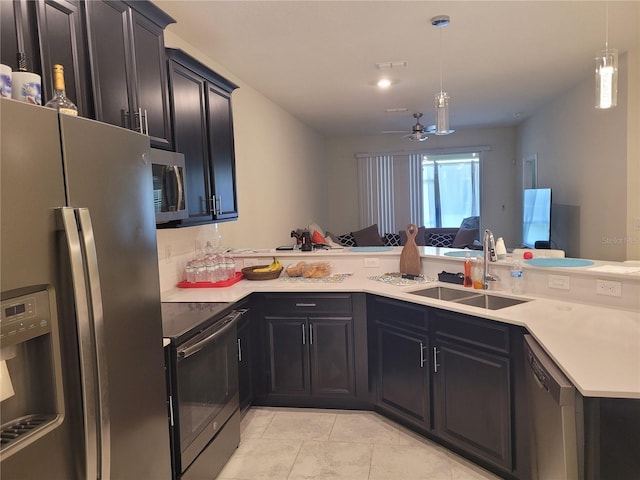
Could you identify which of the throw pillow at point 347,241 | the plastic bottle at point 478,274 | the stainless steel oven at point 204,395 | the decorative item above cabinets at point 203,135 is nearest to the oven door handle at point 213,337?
the stainless steel oven at point 204,395

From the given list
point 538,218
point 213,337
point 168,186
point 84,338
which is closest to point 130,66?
point 168,186

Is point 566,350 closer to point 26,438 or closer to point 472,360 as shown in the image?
point 472,360

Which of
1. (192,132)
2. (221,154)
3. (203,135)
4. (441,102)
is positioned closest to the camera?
(192,132)

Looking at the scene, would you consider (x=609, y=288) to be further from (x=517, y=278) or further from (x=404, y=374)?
(x=404, y=374)

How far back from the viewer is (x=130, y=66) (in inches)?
84.0

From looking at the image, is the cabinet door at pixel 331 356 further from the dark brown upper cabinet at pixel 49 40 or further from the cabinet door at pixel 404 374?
the dark brown upper cabinet at pixel 49 40

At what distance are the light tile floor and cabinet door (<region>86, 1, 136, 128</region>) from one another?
6.49 feet

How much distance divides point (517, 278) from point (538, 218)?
3.57 metres

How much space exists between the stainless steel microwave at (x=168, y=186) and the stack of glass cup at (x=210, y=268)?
0.67m

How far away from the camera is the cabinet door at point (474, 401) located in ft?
7.13

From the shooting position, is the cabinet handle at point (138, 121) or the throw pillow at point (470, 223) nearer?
the cabinet handle at point (138, 121)

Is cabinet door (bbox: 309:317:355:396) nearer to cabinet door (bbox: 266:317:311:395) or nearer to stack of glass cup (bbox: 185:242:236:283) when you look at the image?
cabinet door (bbox: 266:317:311:395)

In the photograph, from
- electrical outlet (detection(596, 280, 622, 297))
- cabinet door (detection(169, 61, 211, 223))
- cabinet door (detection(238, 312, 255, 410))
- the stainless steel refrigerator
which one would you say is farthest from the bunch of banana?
electrical outlet (detection(596, 280, 622, 297))

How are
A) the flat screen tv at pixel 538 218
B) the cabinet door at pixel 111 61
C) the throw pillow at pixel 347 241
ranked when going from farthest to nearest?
the throw pillow at pixel 347 241, the flat screen tv at pixel 538 218, the cabinet door at pixel 111 61
